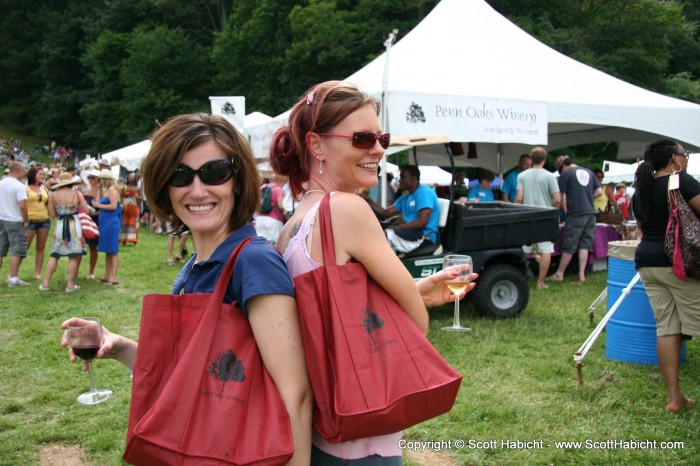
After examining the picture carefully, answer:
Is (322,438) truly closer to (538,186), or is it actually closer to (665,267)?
(665,267)

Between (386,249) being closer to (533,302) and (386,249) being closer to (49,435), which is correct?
(49,435)

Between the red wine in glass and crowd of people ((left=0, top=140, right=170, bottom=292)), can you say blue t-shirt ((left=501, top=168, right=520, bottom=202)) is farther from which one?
the red wine in glass

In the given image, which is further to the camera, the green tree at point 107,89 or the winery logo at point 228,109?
the green tree at point 107,89

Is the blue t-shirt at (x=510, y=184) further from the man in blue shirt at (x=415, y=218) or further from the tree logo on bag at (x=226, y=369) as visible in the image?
the tree logo on bag at (x=226, y=369)

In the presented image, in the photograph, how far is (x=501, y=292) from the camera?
696 centimetres

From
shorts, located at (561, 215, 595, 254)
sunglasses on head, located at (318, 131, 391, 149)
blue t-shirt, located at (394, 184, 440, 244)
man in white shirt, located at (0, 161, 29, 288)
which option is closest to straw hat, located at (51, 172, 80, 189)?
man in white shirt, located at (0, 161, 29, 288)

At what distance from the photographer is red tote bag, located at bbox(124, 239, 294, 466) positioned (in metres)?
1.27

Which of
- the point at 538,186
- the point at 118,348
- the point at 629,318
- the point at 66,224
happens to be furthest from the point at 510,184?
the point at 118,348

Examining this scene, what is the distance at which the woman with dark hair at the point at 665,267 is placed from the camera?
13.3ft

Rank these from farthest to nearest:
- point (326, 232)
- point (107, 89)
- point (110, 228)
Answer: point (107, 89) → point (110, 228) → point (326, 232)

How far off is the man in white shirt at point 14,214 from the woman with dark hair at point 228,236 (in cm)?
891

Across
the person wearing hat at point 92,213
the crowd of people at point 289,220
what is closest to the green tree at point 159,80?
the person wearing hat at point 92,213

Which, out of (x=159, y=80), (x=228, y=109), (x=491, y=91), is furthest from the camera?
(x=159, y=80)

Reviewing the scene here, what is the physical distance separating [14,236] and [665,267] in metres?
9.19
